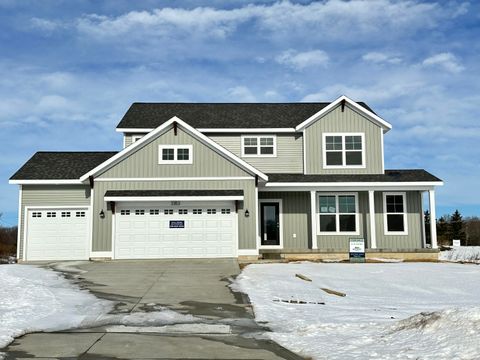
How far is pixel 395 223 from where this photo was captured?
75.0 feet

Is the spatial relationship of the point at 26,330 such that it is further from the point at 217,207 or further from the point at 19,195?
the point at 19,195

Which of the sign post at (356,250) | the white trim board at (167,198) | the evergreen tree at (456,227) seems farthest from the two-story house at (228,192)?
the evergreen tree at (456,227)

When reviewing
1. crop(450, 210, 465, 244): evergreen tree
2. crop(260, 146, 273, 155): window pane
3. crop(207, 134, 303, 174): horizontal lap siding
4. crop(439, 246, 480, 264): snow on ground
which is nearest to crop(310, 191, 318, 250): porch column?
crop(207, 134, 303, 174): horizontal lap siding

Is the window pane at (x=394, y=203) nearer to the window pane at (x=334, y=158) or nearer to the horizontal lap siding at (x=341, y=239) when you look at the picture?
the horizontal lap siding at (x=341, y=239)

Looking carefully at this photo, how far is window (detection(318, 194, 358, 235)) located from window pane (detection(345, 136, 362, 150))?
2.24m

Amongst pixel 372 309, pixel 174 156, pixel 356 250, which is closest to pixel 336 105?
pixel 356 250

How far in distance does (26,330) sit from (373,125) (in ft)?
60.7

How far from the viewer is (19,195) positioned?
2109cm

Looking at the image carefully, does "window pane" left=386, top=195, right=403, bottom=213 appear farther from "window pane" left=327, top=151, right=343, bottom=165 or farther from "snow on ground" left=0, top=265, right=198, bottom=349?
"snow on ground" left=0, top=265, right=198, bottom=349

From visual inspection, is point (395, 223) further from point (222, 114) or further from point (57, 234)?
point (57, 234)

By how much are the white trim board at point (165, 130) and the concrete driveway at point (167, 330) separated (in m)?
5.42

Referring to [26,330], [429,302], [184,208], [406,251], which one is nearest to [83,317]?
[26,330]

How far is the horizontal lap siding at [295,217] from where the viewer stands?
2284 centimetres

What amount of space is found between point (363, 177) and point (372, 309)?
12.5m
